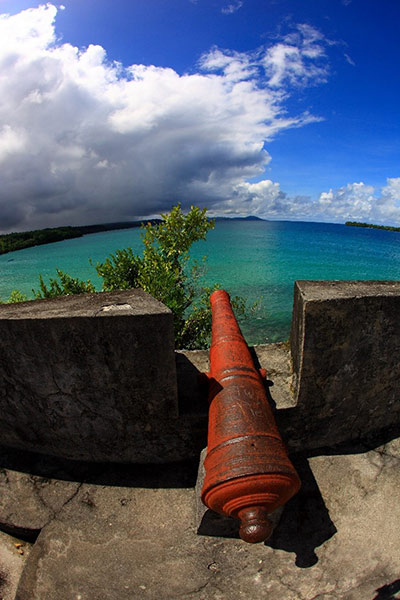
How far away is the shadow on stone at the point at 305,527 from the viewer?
8.09 feet

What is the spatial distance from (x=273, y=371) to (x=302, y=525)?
1.32m

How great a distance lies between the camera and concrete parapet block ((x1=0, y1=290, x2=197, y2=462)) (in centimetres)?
262

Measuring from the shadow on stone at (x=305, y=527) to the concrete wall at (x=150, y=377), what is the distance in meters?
0.45

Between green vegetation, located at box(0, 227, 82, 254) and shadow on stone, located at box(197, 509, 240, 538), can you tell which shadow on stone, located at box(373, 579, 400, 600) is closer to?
shadow on stone, located at box(197, 509, 240, 538)

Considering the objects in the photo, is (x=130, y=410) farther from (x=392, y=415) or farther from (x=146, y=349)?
(x=392, y=415)

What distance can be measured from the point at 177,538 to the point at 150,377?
1.25 m

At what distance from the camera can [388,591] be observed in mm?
2172

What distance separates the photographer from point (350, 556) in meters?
2.39

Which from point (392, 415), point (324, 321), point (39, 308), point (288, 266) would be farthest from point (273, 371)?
point (288, 266)

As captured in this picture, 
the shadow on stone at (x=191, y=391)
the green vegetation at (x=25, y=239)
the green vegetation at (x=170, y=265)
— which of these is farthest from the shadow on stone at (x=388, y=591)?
the green vegetation at (x=25, y=239)

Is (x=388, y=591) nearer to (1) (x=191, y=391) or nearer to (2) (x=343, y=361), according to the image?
(2) (x=343, y=361)

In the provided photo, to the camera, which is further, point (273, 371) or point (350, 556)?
point (273, 371)

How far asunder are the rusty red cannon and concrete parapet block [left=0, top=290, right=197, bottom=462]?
679 millimetres

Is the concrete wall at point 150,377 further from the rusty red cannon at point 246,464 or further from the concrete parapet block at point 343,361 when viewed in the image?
the rusty red cannon at point 246,464
